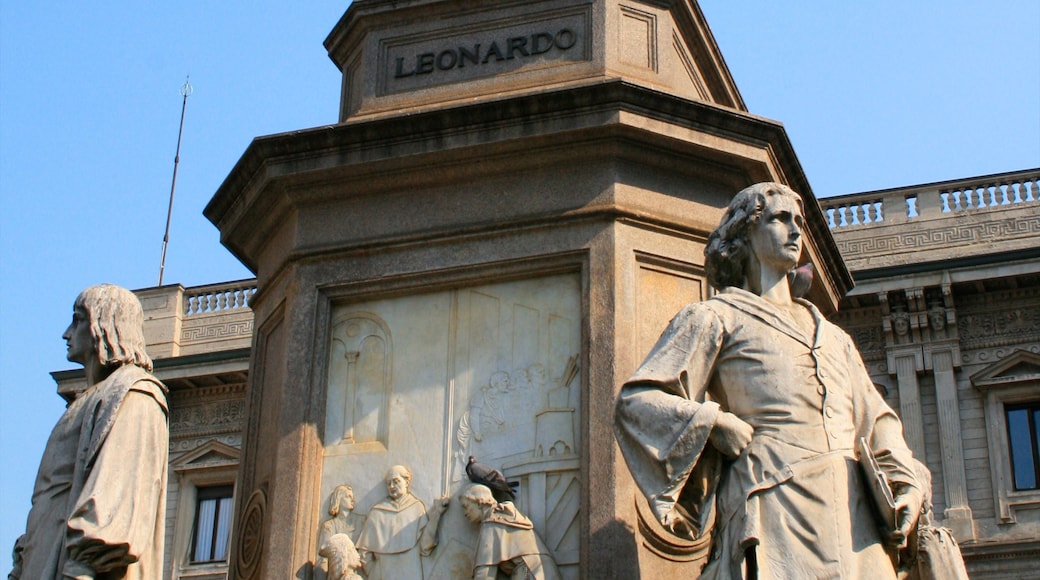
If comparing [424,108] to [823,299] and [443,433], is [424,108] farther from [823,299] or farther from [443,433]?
[823,299]

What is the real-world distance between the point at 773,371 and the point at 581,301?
1.78 metres

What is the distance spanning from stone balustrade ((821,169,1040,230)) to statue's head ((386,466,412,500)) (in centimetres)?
2400

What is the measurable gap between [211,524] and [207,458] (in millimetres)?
1351

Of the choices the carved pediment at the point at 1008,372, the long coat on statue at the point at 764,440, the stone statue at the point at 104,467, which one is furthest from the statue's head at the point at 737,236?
the carved pediment at the point at 1008,372

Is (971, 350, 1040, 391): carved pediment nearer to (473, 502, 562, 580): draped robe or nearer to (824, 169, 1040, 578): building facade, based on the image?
(824, 169, 1040, 578): building facade

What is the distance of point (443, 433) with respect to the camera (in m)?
8.57

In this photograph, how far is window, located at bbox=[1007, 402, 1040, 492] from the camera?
28.4m

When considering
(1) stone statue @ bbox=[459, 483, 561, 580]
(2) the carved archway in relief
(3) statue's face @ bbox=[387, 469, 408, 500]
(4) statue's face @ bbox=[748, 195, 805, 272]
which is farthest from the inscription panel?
(1) stone statue @ bbox=[459, 483, 561, 580]

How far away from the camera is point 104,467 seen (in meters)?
6.90

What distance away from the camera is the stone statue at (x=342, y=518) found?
849cm

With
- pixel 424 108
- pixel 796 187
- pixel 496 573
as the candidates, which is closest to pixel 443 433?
pixel 496 573

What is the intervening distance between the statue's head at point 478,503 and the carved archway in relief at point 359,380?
69 centimetres

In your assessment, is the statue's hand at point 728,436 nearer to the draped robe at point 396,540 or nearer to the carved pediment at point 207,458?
the draped robe at point 396,540

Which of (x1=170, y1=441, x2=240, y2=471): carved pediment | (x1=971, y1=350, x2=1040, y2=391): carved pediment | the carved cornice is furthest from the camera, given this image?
the carved cornice
